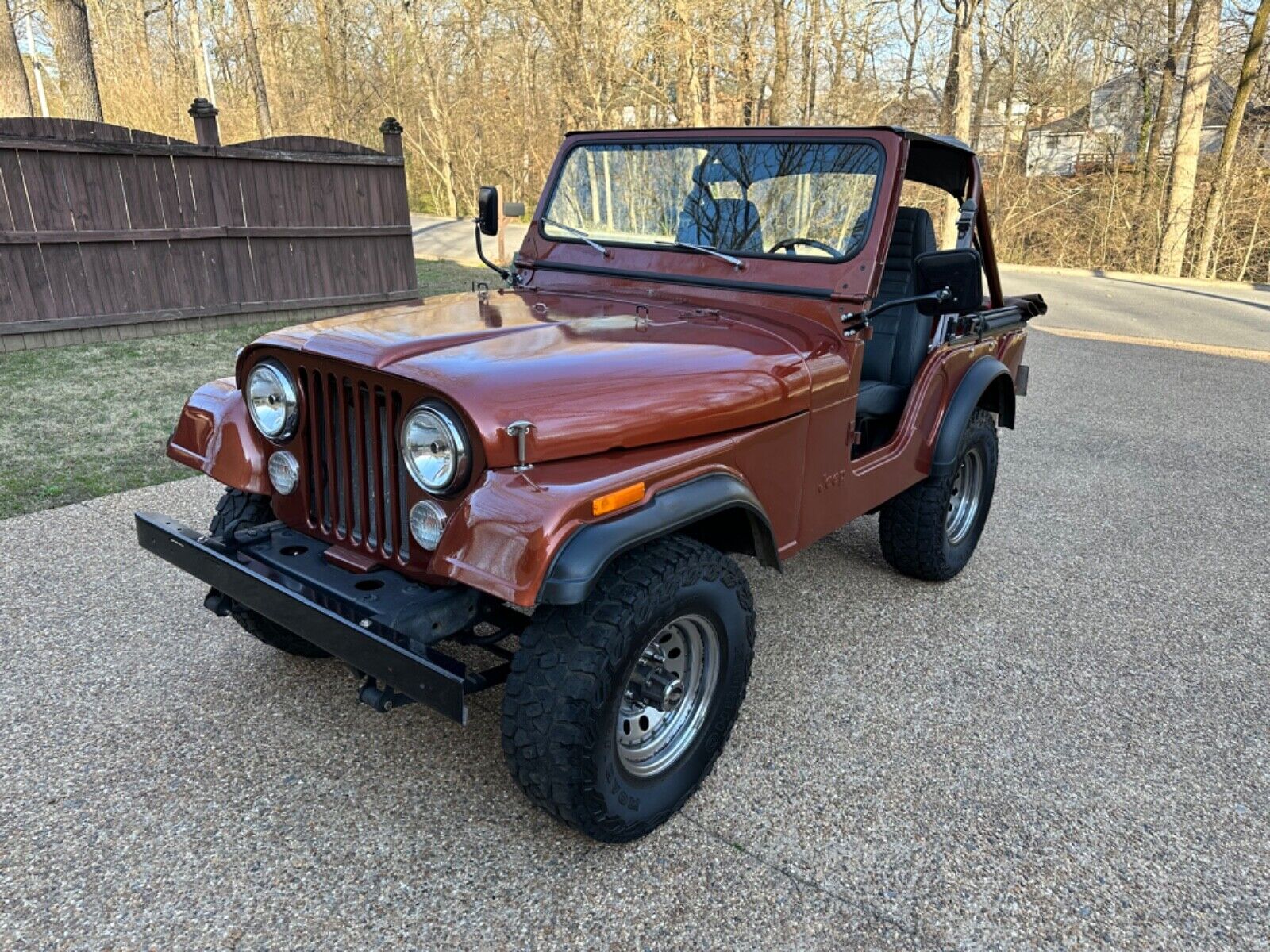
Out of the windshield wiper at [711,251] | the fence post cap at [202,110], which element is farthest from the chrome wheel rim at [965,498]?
the fence post cap at [202,110]

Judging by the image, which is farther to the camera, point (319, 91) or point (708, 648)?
point (319, 91)

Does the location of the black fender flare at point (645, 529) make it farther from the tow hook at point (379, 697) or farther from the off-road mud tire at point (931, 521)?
the off-road mud tire at point (931, 521)

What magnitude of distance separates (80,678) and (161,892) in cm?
122

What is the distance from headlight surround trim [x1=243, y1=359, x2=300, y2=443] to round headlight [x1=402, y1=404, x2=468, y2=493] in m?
0.48

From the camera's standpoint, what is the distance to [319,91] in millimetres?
26422

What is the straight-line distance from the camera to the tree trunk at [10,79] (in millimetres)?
9523

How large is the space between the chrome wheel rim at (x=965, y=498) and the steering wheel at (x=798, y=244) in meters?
1.42

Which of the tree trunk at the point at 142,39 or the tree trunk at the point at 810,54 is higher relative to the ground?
the tree trunk at the point at 142,39

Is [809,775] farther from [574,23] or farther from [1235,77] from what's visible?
[1235,77]

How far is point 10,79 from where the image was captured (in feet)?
31.5

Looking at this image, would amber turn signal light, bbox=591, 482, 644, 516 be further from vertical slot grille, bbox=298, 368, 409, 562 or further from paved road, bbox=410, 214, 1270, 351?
paved road, bbox=410, 214, 1270, 351

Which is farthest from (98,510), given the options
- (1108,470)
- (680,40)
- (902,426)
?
(680,40)

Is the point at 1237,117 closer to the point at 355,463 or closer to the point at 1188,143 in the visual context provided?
the point at 1188,143

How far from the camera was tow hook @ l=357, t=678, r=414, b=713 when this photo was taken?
2.23 metres
